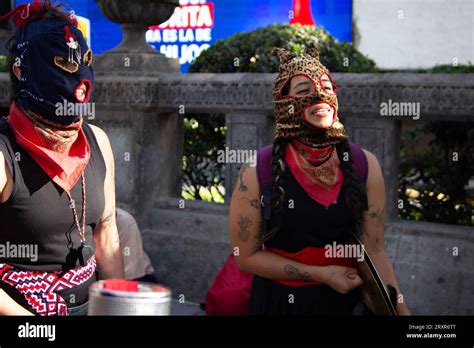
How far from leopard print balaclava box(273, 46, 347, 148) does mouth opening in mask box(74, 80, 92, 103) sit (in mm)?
873

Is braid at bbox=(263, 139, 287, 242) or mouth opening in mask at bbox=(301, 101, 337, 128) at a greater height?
mouth opening in mask at bbox=(301, 101, 337, 128)

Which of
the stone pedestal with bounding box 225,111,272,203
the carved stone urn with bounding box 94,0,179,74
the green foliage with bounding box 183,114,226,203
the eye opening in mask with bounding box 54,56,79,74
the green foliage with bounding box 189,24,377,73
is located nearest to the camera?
the eye opening in mask with bounding box 54,56,79,74

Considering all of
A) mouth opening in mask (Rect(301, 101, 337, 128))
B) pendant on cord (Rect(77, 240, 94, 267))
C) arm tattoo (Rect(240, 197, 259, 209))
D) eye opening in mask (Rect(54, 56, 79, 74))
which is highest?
eye opening in mask (Rect(54, 56, 79, 74))

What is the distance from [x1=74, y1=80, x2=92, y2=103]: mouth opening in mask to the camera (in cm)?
270

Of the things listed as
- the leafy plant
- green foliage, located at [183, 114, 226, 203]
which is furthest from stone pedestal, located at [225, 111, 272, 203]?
the leafy plant

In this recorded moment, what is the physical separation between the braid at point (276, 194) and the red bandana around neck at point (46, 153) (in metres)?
0.83

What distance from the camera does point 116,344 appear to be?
2039 millimetres

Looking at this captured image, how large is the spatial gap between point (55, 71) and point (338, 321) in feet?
4.21

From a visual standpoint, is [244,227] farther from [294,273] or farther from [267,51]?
[267,51]

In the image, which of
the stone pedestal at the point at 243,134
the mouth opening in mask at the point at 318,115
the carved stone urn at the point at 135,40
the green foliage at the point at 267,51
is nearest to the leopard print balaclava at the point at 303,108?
the mouth opening in mask at the point at 318,115

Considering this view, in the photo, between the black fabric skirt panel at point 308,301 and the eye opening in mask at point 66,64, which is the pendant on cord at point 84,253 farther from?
the black fabric skirt panel at point 308,301

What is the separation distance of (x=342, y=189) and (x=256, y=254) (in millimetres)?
451

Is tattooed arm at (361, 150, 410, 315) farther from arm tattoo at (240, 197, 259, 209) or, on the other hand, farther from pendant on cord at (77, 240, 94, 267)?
pendant on cord at (77, 240, 94, 267)

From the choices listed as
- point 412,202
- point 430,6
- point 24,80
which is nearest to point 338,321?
point 24,80
